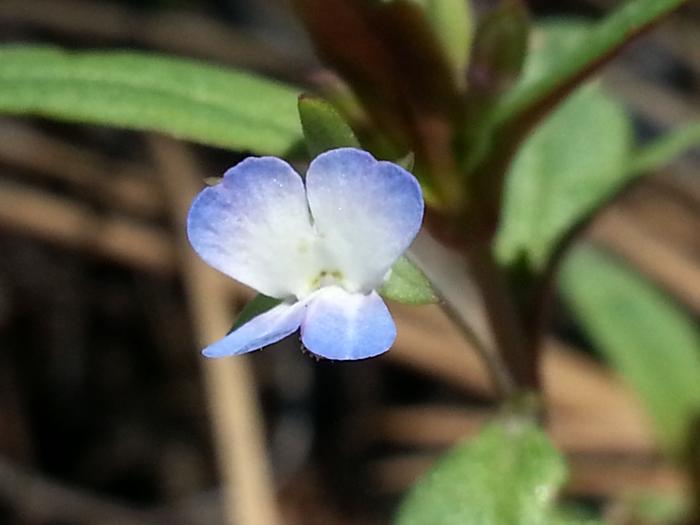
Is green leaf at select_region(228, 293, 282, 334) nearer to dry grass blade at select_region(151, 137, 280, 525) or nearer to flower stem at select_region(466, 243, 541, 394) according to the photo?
flower stem at select_region(466, 243, 541, 394)

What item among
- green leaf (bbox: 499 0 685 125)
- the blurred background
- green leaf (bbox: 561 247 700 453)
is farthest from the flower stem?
the blurred background

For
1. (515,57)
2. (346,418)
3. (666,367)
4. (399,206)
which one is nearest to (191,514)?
(346,418)

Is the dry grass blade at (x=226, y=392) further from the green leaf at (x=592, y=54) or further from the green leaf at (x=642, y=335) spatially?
the green leaf at (x=592, y=54)

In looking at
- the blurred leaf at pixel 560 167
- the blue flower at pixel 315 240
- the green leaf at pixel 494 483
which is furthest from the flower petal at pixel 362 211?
the blurred leaf at pixel 560 167

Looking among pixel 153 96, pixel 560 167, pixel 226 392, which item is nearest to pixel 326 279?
pixel 153 96

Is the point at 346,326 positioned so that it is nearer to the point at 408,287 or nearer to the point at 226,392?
the point at 408,287

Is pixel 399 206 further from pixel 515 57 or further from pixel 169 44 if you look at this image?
pixel 169 44

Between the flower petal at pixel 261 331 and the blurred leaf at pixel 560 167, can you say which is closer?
the flower petal at pixel 261 331
